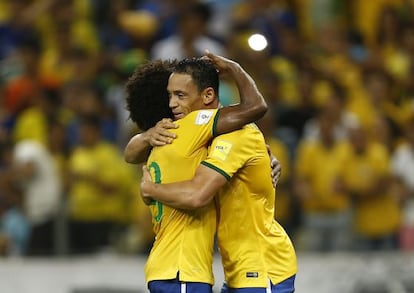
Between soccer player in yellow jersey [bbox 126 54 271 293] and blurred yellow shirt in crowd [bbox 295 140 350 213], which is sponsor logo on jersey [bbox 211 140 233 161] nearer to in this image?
soccer player in yellow jersey [bbox 126 54 271 293]

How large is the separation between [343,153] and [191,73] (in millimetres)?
3926

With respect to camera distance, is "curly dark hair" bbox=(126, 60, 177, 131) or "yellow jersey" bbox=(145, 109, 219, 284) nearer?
"yellow jersey" bbox=(145, 109, 219, 284)

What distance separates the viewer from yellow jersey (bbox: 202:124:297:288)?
5.04 m

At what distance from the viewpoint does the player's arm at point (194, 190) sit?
486cm

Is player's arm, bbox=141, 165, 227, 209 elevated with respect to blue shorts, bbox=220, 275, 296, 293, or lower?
elevated

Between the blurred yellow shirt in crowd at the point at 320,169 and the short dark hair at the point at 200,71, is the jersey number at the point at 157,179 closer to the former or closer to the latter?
the short dark hair at the point at 200,71

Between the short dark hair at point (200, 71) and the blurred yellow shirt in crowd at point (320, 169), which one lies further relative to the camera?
the blurred yellow shirt in crowd at point (320, 169)

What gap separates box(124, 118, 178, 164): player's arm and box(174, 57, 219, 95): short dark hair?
0.25m

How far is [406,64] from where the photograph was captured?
10.1 meters

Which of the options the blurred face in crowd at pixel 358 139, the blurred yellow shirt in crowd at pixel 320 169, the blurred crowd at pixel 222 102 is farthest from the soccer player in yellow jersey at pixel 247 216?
the blurred face in crowd at pixel 358 139

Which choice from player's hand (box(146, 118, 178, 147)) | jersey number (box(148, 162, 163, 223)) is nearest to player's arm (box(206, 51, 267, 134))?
player's hand (box(146, 118, 178, 147))

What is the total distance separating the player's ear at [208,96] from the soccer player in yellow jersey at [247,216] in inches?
2.0

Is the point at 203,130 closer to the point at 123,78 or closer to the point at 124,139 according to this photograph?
the point at 124,139

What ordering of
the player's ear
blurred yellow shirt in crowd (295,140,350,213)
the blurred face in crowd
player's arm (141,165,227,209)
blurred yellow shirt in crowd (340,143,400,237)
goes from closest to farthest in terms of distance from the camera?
player's arm (141,165,227,209), the player's ear, blurred yellow shirt in crowd (340,143,400,237), blurred yellow shirt in crowd (295,140,350,213), the blurred face in crowd
